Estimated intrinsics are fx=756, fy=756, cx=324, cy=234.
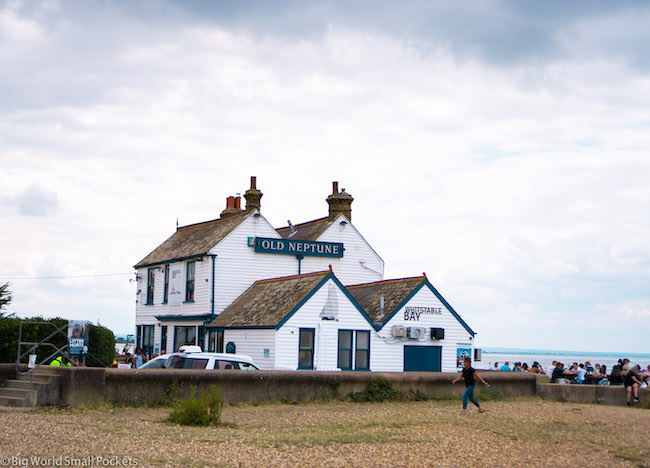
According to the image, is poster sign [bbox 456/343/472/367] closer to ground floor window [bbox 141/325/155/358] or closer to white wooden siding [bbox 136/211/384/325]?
white wooden siding [bbox 136/211/384/325]

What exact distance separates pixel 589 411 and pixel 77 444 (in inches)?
586

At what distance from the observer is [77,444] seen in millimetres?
12367

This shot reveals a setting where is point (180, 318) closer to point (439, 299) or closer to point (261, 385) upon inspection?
point (439, 299)

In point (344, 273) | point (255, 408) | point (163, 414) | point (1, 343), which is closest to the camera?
point (163, 414)

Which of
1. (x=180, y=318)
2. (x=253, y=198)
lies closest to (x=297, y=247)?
(x=253, y=198)

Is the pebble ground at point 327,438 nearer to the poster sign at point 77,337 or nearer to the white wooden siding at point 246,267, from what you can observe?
the poster sign at point 77,337

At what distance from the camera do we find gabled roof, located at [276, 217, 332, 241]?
3789 cm

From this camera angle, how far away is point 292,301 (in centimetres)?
2889

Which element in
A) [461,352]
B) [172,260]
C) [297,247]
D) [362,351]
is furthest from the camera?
[172,260]

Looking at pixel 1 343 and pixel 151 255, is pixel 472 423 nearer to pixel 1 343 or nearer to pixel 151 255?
pixel 1 343

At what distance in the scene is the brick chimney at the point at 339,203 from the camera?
38.8 metres

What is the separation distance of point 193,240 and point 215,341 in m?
6.72

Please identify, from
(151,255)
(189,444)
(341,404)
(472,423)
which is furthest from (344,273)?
(189,444)

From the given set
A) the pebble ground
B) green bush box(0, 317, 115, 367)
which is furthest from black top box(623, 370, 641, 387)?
green bush box(0, 317, 115, 367)
